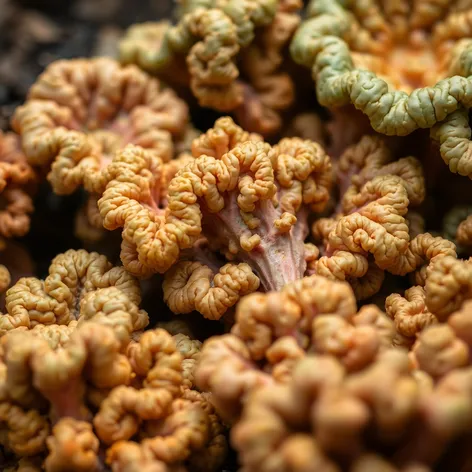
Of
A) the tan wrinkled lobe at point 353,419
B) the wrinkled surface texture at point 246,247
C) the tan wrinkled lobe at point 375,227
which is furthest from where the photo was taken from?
the tan wrinkled lobe at point 375,227

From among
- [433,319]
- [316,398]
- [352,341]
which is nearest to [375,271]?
[433,319]

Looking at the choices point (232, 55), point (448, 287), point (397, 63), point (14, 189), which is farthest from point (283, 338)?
point (397, 63)

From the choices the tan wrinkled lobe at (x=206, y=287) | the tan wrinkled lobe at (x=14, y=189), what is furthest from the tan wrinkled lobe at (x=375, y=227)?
the tan wrinkled lobe at (x=14, y=189)

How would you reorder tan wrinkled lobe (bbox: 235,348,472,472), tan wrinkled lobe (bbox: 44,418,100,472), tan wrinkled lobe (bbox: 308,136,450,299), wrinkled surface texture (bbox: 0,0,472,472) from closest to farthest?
tan wrinkled lobe (bbox: 235,348,472,472)
wrinkled surface texture (bbox: 0,0,472,472)
tan wrinkled lobe (bbox: 44,418,100,472)
tan wrinkled lobe (bbox: 308,136,450,299)

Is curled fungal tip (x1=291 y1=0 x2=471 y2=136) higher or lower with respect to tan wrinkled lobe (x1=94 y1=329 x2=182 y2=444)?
higher

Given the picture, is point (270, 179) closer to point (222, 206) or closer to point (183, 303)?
point (222, 206)

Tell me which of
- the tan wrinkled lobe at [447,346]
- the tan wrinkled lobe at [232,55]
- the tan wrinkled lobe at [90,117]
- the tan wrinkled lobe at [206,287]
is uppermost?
the tan wrinkled lobe at [232,55]

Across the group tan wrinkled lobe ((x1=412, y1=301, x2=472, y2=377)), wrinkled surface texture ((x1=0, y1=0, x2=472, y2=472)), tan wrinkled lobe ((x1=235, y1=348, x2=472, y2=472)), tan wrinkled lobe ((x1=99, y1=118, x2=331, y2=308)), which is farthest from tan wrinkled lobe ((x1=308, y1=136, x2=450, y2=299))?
tan wrinkled lobe ((x1=235, y1=348, x2=472, y2=472))

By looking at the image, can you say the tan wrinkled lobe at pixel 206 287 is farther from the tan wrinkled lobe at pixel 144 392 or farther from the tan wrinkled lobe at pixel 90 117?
the tan wrinkled lobe at pixel 90 117

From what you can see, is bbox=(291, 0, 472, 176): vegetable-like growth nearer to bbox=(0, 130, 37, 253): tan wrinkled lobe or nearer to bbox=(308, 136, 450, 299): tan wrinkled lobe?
bbox=(308, 136, 450, 299): tan wrinkled lobe
